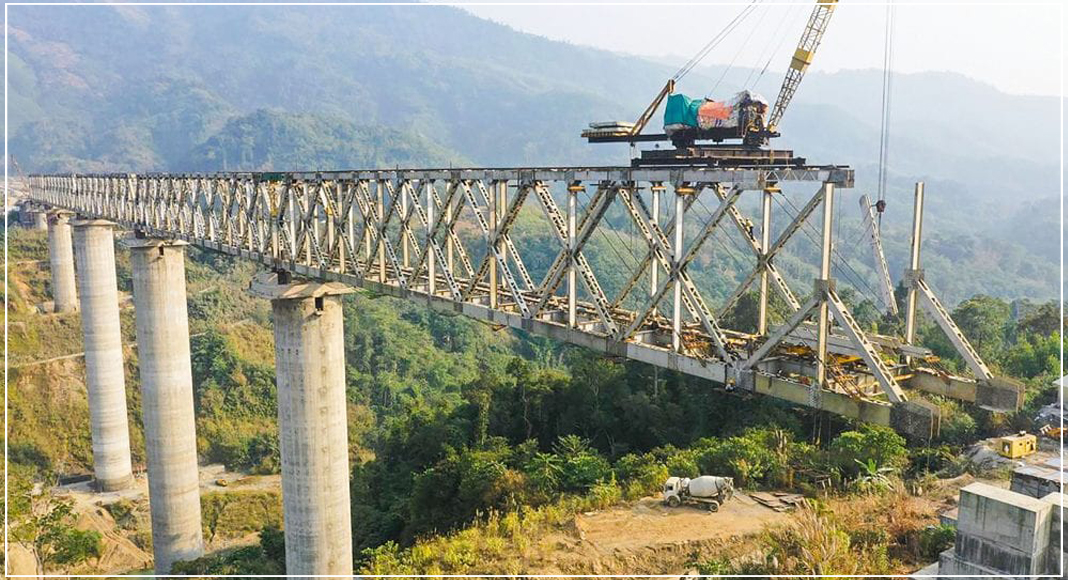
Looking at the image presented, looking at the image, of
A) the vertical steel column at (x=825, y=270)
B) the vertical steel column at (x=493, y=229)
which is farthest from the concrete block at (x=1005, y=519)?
the vertical steel column at (x=493, y=229)

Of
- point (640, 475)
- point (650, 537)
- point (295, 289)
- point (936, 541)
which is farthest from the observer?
point (640, 475)

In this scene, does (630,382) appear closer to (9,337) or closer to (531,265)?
(9,337)

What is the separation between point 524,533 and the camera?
21.3 metres

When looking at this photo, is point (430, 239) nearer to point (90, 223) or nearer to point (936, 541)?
point (936, 541)

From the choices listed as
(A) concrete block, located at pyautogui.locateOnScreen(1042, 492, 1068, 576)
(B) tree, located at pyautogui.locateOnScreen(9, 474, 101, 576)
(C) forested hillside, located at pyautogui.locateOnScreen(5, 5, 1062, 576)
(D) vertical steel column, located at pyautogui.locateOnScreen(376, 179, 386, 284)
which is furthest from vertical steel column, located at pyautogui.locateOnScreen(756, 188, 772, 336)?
(B) tree, located at pyautogui.locateOnScreen(9, 474, 101, 576)

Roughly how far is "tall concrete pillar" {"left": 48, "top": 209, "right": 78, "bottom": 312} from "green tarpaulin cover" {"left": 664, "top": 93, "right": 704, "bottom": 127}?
53.5 m

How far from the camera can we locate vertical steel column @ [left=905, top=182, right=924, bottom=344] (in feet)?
36.2

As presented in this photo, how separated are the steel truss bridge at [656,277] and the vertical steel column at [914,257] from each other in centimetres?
4

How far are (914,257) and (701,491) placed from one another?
12.3 m

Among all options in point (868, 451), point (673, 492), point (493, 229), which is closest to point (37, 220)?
point (673, 492)

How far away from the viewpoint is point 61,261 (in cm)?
5753

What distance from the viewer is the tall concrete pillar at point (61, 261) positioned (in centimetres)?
5550

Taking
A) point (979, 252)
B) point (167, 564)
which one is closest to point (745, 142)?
point (167, 564)

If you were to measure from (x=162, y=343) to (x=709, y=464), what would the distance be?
23.8 m
